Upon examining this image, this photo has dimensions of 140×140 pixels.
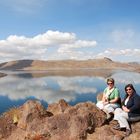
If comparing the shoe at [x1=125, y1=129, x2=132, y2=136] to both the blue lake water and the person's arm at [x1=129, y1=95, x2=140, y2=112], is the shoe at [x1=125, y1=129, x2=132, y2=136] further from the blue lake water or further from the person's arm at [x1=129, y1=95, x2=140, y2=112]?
the blue lake water

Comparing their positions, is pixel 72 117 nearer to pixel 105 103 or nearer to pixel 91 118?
pixel 91 118

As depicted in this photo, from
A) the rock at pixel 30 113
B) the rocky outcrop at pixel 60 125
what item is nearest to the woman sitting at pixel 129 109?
the rocky outcrop at pixel 60 125

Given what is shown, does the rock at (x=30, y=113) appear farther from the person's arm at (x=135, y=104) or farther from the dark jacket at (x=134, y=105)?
the person's arm at (x=135, y=104)

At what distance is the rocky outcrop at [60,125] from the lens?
13328mm

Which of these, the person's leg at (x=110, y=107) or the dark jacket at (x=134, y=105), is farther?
the person's leg at (x=110, y=107)

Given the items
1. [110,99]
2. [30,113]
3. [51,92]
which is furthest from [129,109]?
[51,92]

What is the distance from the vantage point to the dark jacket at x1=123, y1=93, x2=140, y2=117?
12.8 meters

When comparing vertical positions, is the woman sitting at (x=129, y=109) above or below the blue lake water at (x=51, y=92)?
above

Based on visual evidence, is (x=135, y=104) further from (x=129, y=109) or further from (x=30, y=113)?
(x=30, y=113)

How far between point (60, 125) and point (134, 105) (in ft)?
12.6

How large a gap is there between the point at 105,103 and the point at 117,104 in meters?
0.66

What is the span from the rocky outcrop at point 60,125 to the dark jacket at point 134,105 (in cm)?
61

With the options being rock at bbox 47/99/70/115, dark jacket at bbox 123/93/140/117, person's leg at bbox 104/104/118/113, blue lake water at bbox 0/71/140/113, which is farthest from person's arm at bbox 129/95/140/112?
blue lake water at bbox 0/71/140/113

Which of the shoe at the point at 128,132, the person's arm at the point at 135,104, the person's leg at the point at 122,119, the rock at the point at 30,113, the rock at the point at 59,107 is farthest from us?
the rock at the point at 59,107
